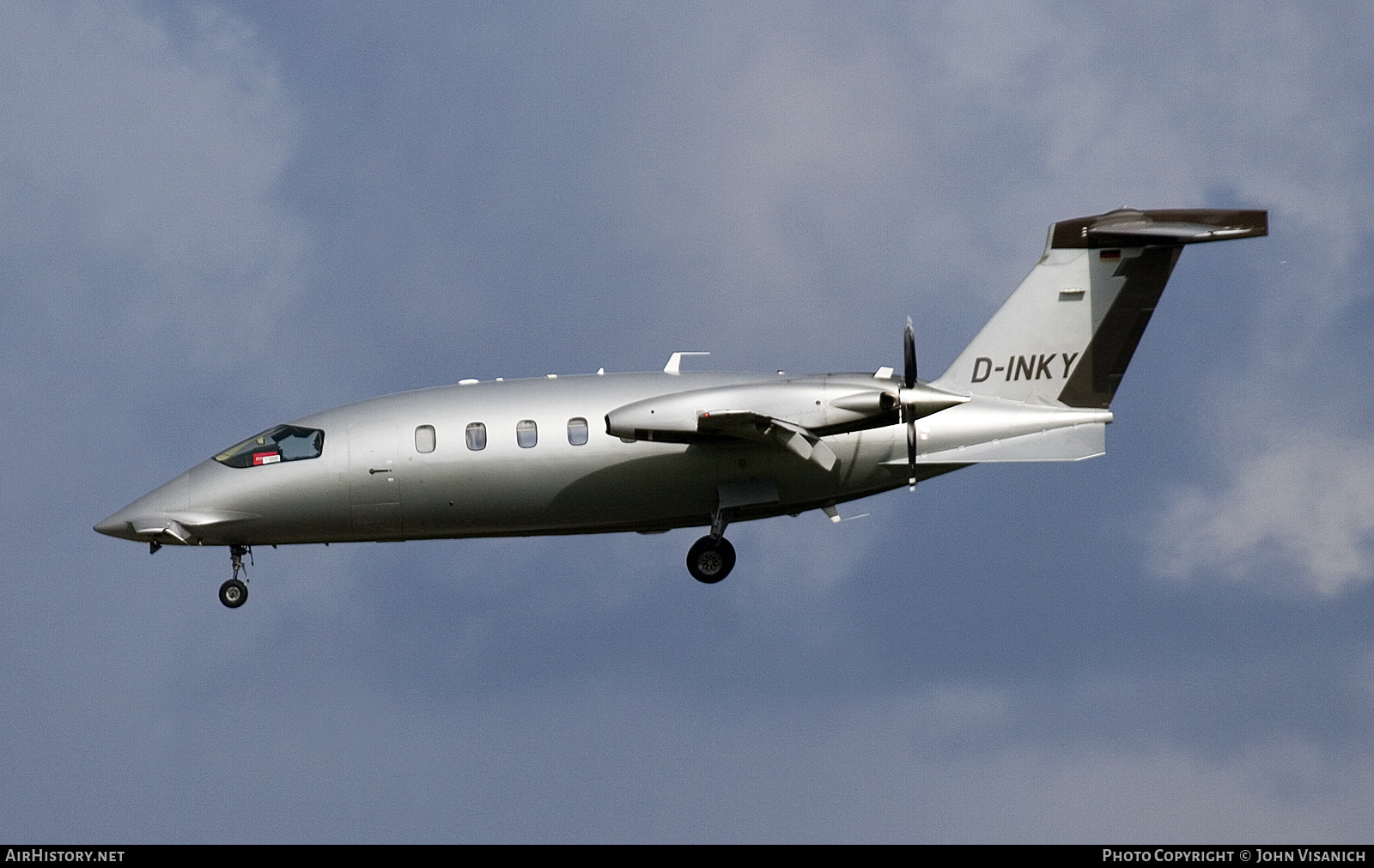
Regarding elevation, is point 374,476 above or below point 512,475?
above

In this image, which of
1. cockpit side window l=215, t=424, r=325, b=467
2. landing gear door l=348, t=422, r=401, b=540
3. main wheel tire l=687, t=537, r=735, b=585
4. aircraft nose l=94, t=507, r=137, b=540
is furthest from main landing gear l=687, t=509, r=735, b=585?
aircraft nose l=94, t=507, r=137, b=540

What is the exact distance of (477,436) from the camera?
42.3 meters

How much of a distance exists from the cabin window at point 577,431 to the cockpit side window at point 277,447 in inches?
224

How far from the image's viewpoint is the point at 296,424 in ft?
145

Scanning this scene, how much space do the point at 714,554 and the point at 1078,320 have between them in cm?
954

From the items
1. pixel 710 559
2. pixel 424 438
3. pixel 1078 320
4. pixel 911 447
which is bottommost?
pixel 710 559

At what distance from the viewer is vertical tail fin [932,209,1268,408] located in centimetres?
4303

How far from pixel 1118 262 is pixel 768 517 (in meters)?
9.52

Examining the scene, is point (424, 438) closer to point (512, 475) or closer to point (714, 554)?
point (512, 475)

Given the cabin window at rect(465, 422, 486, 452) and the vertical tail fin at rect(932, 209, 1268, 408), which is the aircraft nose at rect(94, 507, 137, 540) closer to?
the cabin window at rect(465, 422, 486, 452)

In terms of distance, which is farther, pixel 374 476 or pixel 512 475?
pixel 374 476

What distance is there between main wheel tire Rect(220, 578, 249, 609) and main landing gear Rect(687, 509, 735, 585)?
33.7 feet

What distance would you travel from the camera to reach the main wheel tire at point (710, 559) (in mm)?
42719

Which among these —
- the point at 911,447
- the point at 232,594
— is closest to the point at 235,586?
the point at 232,594
